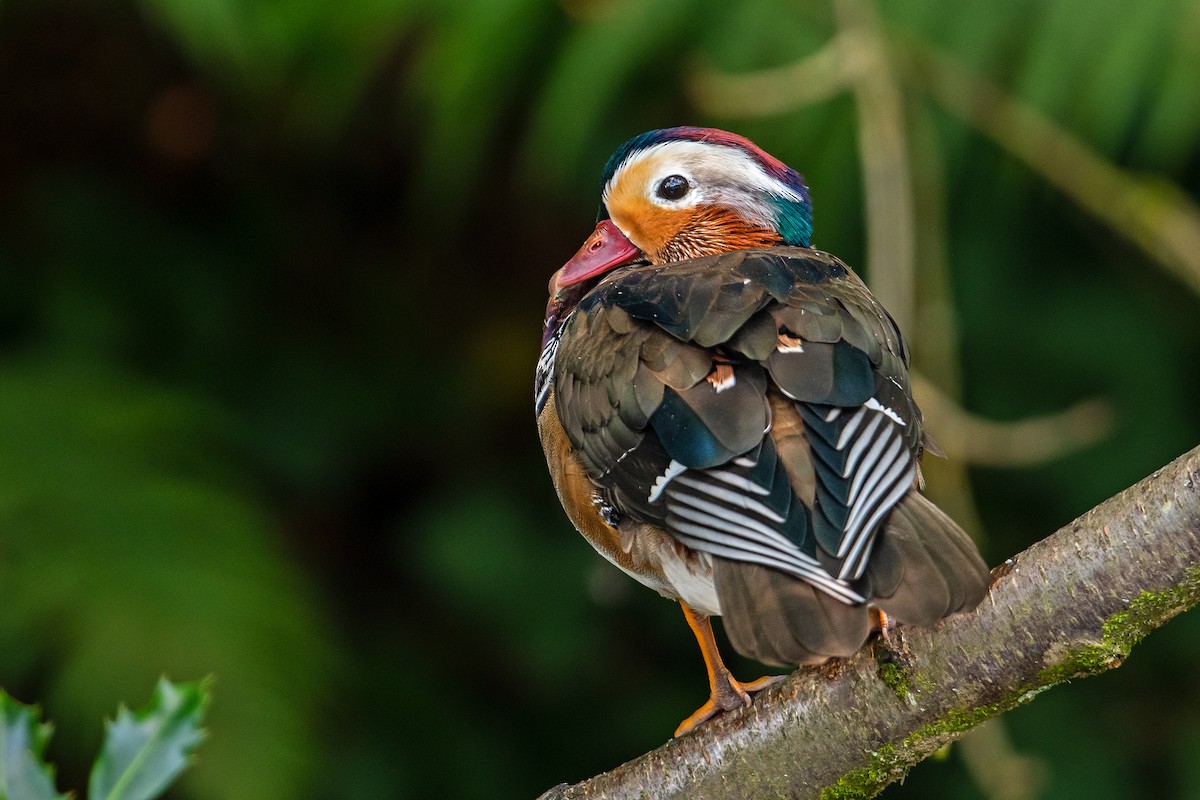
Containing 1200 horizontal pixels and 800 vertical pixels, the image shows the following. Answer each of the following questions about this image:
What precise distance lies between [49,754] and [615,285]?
1.72 metres

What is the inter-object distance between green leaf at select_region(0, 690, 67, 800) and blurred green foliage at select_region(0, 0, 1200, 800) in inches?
60.9

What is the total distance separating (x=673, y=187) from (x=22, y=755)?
148 centimetres

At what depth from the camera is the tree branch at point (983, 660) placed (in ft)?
4.85

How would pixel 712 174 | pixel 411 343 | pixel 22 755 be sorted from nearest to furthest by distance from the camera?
pixel 22 755, pixel 712 174, pixel 411 343

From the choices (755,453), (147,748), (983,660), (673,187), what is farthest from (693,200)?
(147,748)

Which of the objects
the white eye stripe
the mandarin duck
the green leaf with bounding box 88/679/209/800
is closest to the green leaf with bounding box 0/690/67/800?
the green leaf with bounding box 88/679/209/800

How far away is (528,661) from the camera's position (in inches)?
139

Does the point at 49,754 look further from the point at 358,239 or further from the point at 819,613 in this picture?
the point at 819,613

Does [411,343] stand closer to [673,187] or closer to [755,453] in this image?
[673,187]

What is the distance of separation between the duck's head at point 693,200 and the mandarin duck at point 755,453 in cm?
21

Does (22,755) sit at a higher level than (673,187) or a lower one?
lower

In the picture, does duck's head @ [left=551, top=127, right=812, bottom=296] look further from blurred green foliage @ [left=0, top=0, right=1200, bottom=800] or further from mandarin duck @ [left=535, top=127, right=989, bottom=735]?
blurred green foliage @ [left=0, top=0, right=1200, bottom=800]

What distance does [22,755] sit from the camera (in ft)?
4.31

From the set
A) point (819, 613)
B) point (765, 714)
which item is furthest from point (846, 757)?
point (819, 613)
